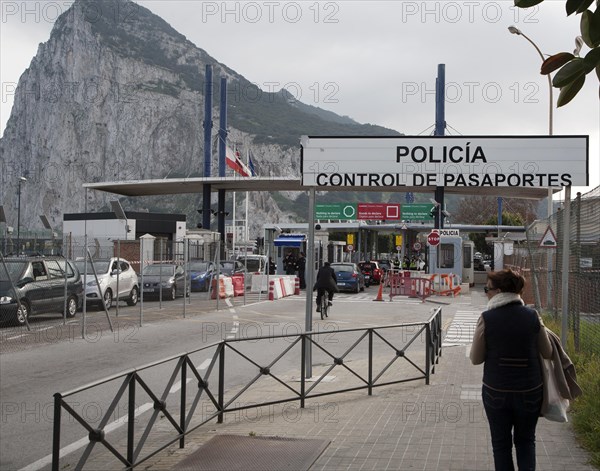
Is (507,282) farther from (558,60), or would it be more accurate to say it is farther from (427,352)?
(427,352)

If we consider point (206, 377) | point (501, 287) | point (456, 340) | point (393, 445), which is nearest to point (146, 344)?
point (456, 340)

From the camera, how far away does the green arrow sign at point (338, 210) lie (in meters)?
65.6

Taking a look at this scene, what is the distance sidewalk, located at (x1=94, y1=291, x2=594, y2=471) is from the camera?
21.7 feet

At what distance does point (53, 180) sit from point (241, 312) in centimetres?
18252

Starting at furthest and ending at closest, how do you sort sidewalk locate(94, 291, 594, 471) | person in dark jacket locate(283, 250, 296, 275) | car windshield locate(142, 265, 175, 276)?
person in dark jacket locate(283, 250, 296, 275) → car windshield locate(142, 265, 175, 276) → sidewalk locate(94, 291, 594, 471)

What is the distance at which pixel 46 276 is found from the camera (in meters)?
18.9

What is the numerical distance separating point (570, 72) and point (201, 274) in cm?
2775

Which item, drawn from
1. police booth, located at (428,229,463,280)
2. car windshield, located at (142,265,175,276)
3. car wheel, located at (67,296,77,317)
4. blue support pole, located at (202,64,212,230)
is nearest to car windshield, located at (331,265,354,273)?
police booth, located at (428,229,463,280)

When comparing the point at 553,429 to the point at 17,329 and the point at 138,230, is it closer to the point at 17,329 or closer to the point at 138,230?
the point at 17,329

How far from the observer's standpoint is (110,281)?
24078 mm

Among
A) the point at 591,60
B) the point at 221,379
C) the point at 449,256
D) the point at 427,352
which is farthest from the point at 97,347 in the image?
the point at 449,256

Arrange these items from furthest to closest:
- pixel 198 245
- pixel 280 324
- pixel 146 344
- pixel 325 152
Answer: pixel 198 245 < pixel 280 324 < pixel 146 344 < pixel 325 152

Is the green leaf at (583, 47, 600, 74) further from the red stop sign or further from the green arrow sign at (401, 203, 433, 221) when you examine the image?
the green arrow sign at (401, 203, 433, 221)

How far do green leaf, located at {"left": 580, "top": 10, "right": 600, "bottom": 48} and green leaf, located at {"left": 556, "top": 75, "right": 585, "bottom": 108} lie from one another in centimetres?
18
